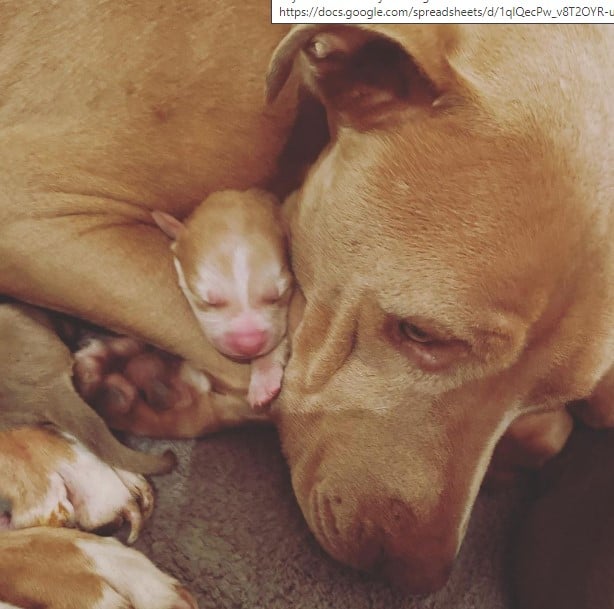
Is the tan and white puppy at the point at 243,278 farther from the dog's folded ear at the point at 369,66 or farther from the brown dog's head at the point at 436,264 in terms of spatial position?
the dog's folded ear at the point at 369,66

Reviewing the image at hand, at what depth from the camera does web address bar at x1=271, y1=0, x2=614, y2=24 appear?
42.4 inches

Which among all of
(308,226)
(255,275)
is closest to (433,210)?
(308,226)

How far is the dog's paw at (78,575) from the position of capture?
1152 mm

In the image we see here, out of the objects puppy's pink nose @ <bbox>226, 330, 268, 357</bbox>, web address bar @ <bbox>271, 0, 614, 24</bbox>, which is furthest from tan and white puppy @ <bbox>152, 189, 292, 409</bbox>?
web address bar @ <bbox>271, 0, 614, 24</bbox>

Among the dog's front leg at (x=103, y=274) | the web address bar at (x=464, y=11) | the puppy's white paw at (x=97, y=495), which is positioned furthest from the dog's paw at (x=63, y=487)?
the web address bar at (x=464, y=11)

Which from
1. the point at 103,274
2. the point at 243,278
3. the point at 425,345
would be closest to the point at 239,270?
the point at 243,278

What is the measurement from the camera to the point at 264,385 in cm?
138

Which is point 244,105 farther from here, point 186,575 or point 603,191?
point 186,575

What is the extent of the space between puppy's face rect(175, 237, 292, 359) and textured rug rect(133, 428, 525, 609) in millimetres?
214

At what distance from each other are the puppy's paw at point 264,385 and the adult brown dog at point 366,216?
0.10 feet

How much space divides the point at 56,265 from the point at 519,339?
0.79m

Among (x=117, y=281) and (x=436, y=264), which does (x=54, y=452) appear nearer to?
(x=117, y=281)

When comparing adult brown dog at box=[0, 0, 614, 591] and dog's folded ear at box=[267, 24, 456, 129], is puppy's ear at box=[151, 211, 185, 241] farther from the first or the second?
dog's folded ear at box=[267, 24, 456, 129]

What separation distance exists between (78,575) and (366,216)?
26.4 inches
